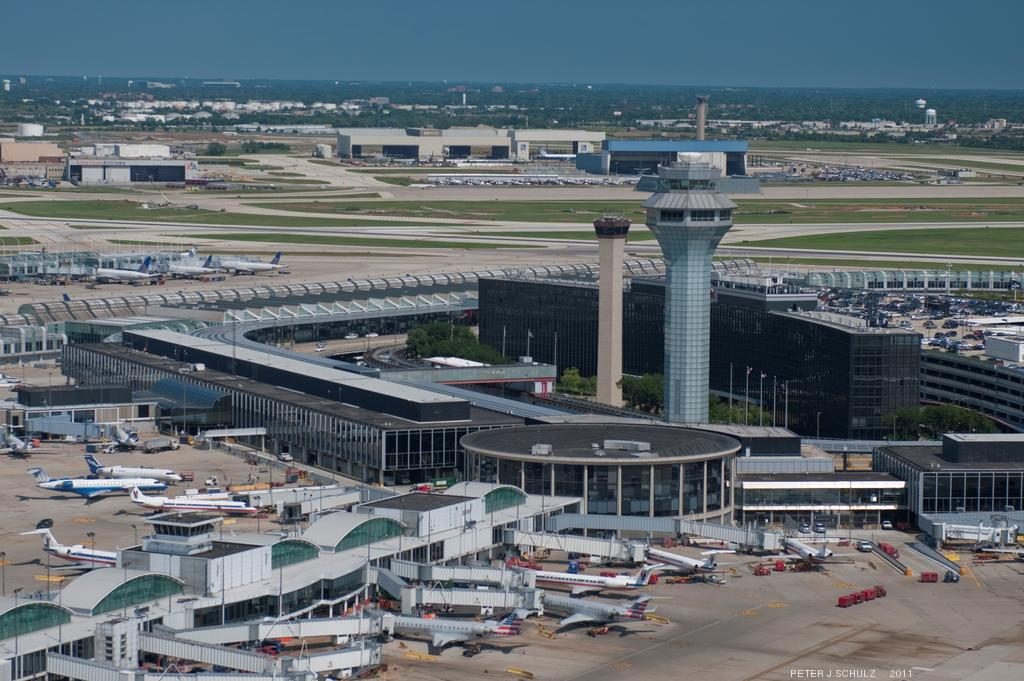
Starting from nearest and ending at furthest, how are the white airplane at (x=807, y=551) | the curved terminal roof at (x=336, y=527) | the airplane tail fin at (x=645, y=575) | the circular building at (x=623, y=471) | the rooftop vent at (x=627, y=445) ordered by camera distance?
the curved terminal roof at (x=336, y=527)
the airplane tail fin at (x=645, y=575)
the white airplane at (x=807, y=551)
the circular building at (x=623, y=471)
the rooftop vent at (x=627, y=445)

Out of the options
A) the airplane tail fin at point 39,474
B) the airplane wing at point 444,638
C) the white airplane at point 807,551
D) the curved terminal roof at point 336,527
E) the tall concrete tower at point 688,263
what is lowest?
the white airplane at point 807,551

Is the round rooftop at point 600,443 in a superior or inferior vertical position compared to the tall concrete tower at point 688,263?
inferior

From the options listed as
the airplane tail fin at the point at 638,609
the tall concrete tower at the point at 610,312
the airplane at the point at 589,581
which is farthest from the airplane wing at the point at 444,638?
the tall concrete tower at the point at 610,312

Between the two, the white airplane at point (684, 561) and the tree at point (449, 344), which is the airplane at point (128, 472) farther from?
the tree at point (449, 344)

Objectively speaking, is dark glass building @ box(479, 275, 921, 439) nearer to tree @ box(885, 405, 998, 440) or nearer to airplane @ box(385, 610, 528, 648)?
tree @ box(885, 405, 998, 440)

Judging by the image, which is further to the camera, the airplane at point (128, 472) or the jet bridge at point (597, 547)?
the airplane at point (128, 472)

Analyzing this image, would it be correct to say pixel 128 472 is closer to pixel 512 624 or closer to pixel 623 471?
pixel 623 471

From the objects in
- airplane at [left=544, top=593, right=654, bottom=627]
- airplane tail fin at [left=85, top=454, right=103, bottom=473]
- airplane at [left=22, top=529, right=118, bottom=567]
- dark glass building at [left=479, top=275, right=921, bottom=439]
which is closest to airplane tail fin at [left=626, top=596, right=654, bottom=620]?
airplane at [left=544, top=593, right=654, bottom=627]
